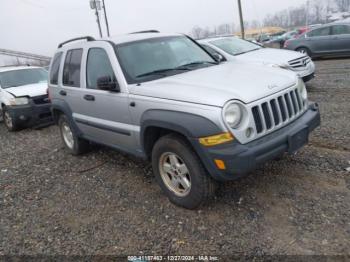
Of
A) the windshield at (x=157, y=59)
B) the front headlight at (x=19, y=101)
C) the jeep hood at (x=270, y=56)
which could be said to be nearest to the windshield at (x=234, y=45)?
the jeep hood at (x=270, y=56)

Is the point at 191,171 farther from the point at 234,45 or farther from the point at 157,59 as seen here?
the point at 234,45

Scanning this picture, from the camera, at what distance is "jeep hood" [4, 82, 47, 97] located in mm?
8367

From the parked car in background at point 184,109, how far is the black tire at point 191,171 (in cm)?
1

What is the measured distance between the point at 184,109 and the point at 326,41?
13210 millimetres

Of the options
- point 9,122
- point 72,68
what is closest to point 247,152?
point 72,68

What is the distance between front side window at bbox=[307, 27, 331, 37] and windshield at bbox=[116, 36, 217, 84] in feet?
38.5

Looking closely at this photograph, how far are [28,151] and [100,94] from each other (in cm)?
312

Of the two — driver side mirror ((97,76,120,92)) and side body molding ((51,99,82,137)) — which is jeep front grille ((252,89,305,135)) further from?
side body molding ((51,99,82,137))

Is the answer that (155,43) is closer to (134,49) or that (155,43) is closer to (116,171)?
(134,49)

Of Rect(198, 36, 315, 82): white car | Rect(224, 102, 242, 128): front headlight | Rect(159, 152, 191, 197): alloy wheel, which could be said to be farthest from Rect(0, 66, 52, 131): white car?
Rect(224, 102, 242, 128): front headlight

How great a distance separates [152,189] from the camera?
4.27 meters

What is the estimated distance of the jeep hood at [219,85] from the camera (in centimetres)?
320

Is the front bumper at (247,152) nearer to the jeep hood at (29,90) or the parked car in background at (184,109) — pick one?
the parked car in background at (184,109)

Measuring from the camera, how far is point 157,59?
4270 mm
